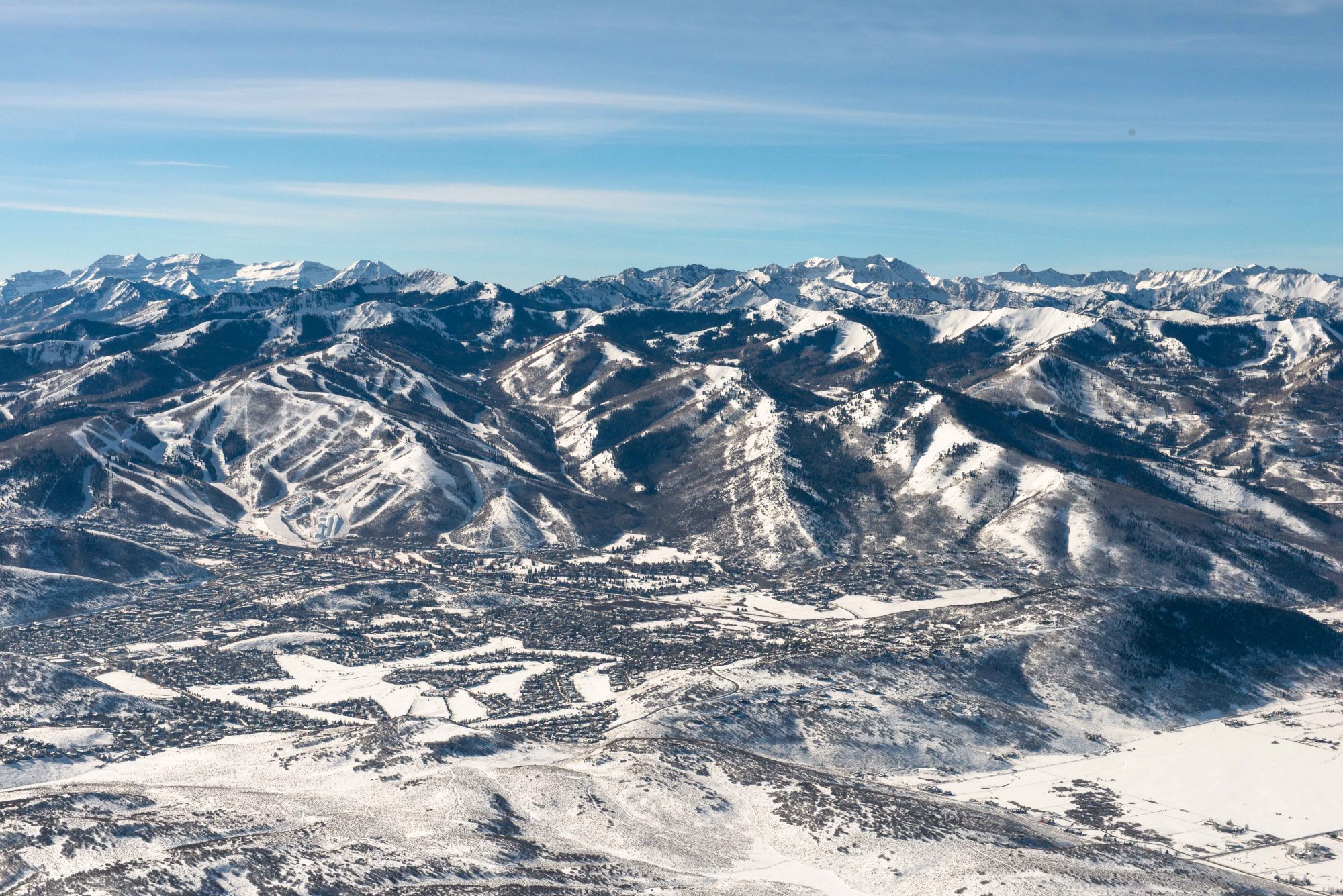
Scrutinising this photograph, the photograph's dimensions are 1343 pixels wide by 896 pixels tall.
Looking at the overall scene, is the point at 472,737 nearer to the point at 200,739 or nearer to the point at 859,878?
the point at 200,739

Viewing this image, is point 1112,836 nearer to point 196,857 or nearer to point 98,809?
point 196,857

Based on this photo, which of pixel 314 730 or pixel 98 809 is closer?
pixel 98 809

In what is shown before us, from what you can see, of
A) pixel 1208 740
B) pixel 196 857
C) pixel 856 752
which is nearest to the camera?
pixel 196 857

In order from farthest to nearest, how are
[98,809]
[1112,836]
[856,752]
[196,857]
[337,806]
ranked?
[856,752] → [1112,836] → [337,806] → [98,809] → [196,857]

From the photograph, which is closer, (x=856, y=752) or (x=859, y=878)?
(x=859, y=878)

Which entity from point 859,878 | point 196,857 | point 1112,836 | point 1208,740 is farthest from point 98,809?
point 1208,740

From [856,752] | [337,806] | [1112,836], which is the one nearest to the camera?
[337,806]

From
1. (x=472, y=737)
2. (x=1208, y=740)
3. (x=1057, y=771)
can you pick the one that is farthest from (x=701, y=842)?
(x=1208, y=740)

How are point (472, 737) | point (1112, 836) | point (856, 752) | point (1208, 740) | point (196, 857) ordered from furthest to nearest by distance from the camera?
point (1208, 740) < point (856, 752) < point (472, 737) < point (1112, 836) < point (196, 857)

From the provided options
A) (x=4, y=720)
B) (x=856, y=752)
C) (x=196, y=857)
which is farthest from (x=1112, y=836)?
(x=4, y=720)
